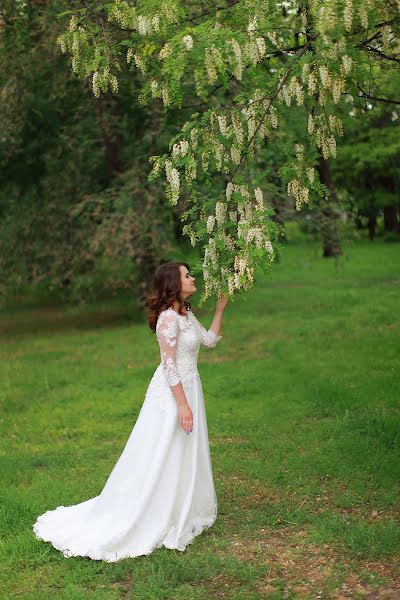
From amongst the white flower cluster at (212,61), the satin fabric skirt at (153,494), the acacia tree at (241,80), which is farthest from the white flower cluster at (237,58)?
the satin fabric skirt at (153,494)

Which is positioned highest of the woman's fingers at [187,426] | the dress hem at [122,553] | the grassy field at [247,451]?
the woman's fingers at [187,426]

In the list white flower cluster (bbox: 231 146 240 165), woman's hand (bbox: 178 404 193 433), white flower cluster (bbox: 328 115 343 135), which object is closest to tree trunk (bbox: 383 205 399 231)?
white flower cluster (bbox: 328 115 343 135)

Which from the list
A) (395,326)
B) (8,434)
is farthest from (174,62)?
(395,326)

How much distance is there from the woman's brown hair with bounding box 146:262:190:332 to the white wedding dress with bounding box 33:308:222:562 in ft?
0.28

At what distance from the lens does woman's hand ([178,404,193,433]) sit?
671 centimetres

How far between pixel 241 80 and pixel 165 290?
2.00m

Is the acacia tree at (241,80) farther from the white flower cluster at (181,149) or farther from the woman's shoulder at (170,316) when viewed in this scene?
the woman's shoulder at (170,316)

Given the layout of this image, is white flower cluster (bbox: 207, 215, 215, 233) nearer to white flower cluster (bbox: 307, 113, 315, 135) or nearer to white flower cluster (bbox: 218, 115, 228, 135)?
white flower cluster (bbox: 218, 115, 228, 135)

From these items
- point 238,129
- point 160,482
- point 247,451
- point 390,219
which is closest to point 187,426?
point 160,482

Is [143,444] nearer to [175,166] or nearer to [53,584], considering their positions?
[53,584]

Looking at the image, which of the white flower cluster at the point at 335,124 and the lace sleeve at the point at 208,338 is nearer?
the lace sleeve at the point at 208,338

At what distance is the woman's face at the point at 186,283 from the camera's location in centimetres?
683

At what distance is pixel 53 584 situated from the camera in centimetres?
629

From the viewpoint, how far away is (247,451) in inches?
379
